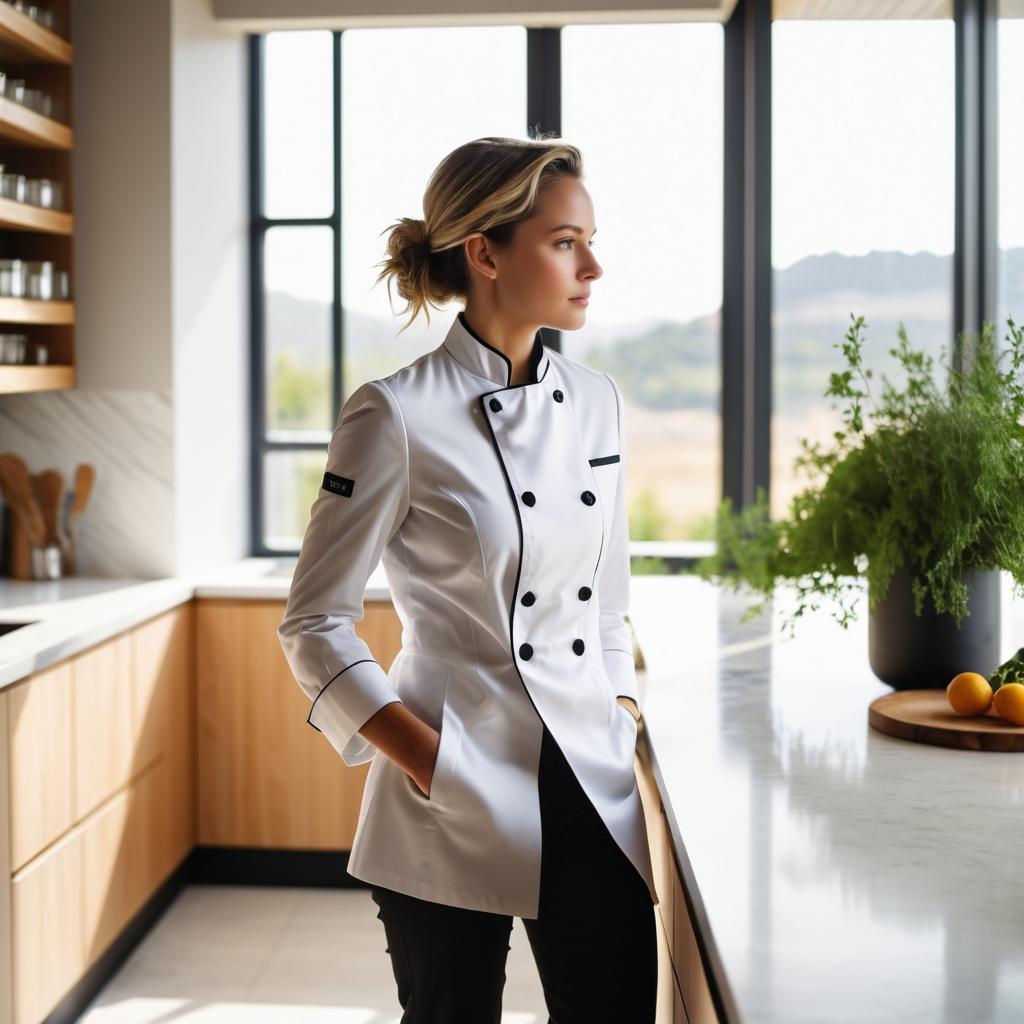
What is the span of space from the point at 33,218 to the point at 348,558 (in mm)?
2234

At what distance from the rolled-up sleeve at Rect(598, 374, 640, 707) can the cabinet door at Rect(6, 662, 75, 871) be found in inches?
52.8

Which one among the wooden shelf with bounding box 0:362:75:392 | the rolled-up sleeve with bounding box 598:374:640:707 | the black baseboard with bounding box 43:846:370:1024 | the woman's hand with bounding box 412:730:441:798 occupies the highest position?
the wooden shelf with bounding box 0:362:75:392

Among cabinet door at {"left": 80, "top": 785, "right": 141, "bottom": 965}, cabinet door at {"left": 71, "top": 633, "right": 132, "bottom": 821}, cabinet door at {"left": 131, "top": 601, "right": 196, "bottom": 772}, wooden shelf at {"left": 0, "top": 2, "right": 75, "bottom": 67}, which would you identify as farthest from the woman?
wooden shelf at {"left": 0, "top": 2, "right": 75, "bottom": 67}

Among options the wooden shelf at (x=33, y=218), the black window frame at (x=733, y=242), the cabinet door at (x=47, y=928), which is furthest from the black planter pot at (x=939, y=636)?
the wooden shelf at (x=33, y=218)

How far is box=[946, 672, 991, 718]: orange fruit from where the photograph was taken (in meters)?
1.63

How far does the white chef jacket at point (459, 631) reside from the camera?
4.66ft

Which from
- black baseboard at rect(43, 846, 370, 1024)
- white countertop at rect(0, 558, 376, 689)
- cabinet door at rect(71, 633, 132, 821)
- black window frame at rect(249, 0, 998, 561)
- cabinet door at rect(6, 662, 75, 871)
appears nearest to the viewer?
cabinet door at rect(6, 662, 75, 871)

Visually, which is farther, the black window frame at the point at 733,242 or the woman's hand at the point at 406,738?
the black window frame at the point at 733,242

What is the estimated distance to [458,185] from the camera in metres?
1.51

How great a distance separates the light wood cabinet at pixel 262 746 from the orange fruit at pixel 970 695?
205 centimetres

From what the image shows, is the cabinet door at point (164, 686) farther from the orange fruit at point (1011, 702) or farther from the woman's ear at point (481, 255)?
the orange fruit at point (1011, 702)

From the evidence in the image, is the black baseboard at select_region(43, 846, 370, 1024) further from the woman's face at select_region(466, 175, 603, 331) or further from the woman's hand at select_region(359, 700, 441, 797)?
the woman's face at select_region(466, 175, 603, 331)

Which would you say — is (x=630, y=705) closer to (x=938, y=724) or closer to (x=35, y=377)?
(x=938, y=724)

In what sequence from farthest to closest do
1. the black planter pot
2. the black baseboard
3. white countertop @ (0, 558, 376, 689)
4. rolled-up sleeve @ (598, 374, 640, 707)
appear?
1. the black baseboard
2. white countertop @ (0, 558, 376, 689)
3. the black planter pot
4. rolled-up sleeve @ (598, 374, 640, 707)
